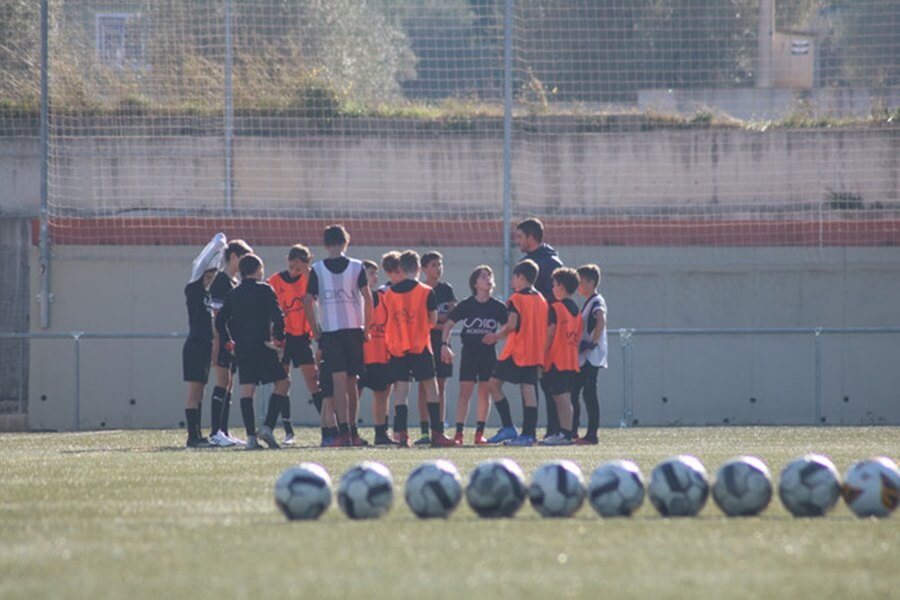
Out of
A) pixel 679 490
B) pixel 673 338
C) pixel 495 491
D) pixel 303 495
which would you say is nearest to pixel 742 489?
pixel 679 490

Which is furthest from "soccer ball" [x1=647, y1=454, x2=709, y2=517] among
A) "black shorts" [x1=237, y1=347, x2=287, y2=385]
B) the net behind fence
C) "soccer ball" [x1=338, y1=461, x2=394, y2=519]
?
the net behind fence

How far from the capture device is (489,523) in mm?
7340

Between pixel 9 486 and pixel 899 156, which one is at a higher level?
pixel 899 156

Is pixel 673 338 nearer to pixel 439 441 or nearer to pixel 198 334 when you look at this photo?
pixel 439 441

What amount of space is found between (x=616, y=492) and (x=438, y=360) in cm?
848

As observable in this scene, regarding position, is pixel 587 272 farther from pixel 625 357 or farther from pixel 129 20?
pixel 129 20

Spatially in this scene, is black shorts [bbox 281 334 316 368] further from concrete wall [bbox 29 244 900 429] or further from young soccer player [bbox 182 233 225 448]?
concrete wall [bbox 29 244 900 429]

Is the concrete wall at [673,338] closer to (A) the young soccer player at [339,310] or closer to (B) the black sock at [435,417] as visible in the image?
(B) the black sock at [435,417]

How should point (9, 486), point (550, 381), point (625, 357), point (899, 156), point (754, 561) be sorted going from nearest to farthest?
1. point (754, 561)
2. point (9, 486)
3. point (550, 381)
4. point (625, 357)
5. point (899, 156)

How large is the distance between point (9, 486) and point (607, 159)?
13466mm

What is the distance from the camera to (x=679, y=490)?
7.48 metres

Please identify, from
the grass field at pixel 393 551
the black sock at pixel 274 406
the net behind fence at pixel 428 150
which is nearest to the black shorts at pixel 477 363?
the black sock at pixel 274 406

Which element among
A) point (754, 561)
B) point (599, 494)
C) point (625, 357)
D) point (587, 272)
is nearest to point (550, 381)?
point (587, 272)

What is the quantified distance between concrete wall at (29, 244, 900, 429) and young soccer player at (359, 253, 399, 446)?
16.3 feet
